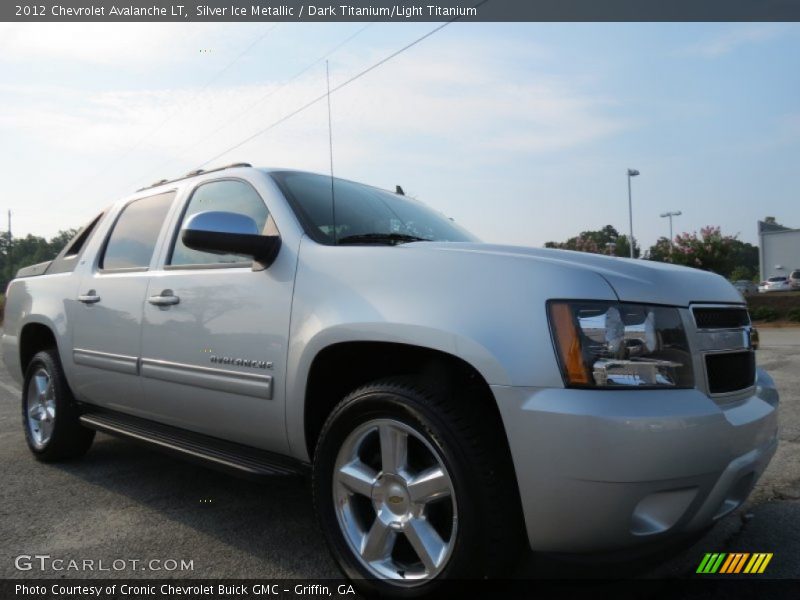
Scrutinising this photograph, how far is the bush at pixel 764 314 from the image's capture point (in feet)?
68.2

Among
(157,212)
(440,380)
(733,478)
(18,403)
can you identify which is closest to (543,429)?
(440,380)

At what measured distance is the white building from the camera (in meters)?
56.2

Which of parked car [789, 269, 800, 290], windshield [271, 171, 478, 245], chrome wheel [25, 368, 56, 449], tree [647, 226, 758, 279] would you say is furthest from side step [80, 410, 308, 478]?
parked car [789, 269, 800, 290]

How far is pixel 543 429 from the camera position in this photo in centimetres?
193

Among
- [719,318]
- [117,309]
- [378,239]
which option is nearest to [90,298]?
[117,309]

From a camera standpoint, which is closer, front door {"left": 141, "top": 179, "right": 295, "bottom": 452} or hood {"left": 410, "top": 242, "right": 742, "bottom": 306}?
hood {"left": 410, "top": 242, "right": 742, "bottom": 306}

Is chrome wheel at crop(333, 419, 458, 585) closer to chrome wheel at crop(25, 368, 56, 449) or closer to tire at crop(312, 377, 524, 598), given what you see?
tire at crop(312, 377, 524, 598)

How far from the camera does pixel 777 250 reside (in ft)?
189

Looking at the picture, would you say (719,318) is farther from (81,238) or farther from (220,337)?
(81,238)

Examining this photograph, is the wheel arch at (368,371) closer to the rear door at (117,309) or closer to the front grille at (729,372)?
the front grille at (729,372)

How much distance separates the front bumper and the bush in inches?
840

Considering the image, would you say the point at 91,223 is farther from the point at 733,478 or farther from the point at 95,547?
the point at 733,478

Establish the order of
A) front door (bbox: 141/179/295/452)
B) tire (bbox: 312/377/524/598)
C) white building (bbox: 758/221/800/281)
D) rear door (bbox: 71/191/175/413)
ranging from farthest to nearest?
white building (bbox: 758/221/800/281) < rear door (bbox: 71/191/175/413) < front door (bbox: 141/179/295/452) < tire (bbox: 312/377/524/598)

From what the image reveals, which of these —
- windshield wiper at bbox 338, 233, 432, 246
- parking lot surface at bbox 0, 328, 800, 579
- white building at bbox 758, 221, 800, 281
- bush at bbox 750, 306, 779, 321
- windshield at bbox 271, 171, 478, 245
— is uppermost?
white building at bbox 758, 221, 800, 281
